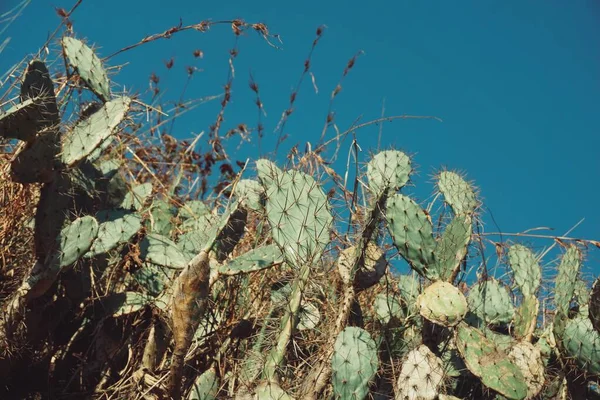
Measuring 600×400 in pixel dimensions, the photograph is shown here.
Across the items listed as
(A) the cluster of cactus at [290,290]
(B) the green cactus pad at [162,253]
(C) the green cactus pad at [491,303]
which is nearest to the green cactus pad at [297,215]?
(A) the cluster of cactus at [290,290]

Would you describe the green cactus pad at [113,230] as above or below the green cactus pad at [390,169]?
below

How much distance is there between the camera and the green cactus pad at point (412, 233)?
2777mm

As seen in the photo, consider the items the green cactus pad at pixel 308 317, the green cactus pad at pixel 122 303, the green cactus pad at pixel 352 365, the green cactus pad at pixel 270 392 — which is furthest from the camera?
the green cactus pad at pixel 122 303

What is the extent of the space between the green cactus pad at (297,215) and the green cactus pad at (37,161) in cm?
67

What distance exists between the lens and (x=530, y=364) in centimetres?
290

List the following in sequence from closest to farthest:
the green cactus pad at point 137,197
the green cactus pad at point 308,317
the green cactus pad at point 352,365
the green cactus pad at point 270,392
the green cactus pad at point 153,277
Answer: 1. the green cactus pad at point 270,392
2. the green cactus pad at point 352,365
3. the green cactus pad at point 308,317
4. the green cactus pad at point 153,277
5. the green cactus pad at point 137,197

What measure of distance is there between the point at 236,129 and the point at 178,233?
1062 mm

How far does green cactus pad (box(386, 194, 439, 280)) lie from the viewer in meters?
2.78

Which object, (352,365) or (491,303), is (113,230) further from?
(491,303)

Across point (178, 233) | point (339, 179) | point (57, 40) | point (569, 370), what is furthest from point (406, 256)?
point (57, 40)

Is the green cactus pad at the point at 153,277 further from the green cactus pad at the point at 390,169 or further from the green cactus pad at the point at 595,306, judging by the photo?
the green cactus pad at the point at 595,306

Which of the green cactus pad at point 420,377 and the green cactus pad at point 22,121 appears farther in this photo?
the green cactus pad at point 420,377

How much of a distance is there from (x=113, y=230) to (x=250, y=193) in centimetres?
56

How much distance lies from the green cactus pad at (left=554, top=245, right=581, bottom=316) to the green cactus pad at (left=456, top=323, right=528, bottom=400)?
41cm
